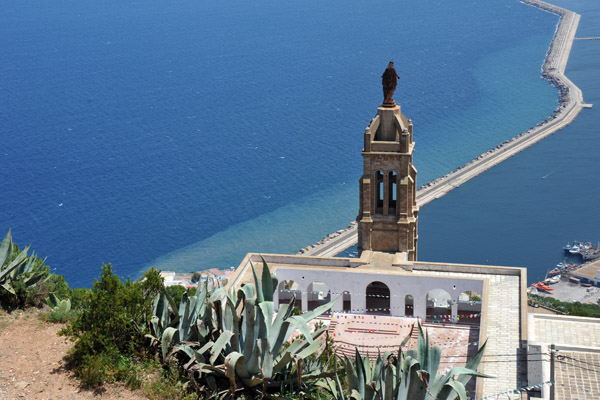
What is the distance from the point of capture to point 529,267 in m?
81.6

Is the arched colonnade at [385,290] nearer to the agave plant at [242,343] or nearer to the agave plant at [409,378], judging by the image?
the agave plant at [242,343]

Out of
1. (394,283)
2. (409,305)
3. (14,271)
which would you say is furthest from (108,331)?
(409,305)

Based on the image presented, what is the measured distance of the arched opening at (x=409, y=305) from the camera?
920 inches

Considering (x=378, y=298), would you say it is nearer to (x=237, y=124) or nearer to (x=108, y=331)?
(x=108, y=331)

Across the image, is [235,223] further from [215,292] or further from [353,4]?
[353,4]

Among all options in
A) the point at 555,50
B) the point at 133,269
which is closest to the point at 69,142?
the point at 133,269

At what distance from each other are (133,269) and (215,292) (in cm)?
6600

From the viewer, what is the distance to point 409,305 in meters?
23.9

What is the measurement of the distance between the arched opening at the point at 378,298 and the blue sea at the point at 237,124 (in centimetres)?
5598

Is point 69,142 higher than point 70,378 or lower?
higher

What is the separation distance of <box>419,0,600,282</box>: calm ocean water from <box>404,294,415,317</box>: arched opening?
5639 centimetres

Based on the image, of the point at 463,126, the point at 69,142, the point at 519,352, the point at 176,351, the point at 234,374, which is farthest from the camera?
the point at 463,126

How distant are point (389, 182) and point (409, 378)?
13.4 m

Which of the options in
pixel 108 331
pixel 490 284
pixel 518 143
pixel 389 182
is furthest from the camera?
pixel 518 143
